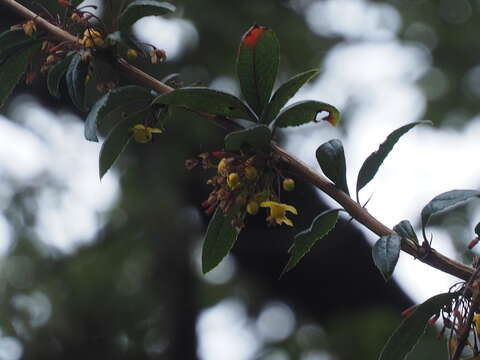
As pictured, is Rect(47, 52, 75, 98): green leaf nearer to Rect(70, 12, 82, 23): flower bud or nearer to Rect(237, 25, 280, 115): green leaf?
Rect(70, 12, 82, 23): flower bud

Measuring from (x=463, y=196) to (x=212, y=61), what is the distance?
4.95ft

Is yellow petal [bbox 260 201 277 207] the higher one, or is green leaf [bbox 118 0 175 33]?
green leaf [bbox 118 0 175 33]


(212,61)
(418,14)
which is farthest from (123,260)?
(418,14)

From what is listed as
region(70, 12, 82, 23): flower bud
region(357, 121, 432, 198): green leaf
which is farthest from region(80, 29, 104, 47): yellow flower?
region(357, 121, 432, 198): green leaf

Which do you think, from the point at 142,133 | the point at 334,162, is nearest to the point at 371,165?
the point at 334,162

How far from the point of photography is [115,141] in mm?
553

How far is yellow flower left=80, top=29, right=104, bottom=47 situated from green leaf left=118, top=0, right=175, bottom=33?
0.03 m

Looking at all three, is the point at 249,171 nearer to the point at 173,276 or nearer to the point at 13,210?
the point at 173,276

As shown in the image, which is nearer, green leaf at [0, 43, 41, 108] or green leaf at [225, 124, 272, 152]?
green leaf at [225, 124, 272, 152]

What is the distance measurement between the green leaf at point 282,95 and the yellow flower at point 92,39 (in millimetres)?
137

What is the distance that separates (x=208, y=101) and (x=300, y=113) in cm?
7

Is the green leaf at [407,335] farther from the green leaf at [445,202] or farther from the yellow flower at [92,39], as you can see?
the yellow flower at [92,39]

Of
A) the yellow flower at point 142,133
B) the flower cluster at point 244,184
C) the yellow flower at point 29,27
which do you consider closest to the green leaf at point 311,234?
the flower cluster at point 244,184

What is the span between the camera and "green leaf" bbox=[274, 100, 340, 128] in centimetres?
51
